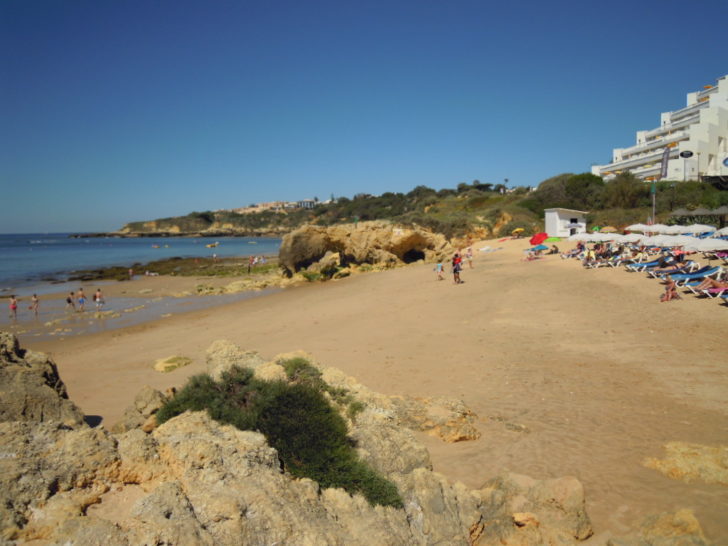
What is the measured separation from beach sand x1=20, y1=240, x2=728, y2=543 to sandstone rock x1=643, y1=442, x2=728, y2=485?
143 mm

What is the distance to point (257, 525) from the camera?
3.15 metres

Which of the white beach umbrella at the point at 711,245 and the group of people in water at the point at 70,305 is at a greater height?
the white beach umbrella at the point at 711,245

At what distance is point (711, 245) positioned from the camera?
52.2 ft

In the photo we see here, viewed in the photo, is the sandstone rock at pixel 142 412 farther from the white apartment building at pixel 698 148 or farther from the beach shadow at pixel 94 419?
the white apartment building at pixel 698 148

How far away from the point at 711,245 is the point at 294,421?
17295 millimetres

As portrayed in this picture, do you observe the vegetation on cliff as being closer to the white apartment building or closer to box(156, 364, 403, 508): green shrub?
the white apartment building

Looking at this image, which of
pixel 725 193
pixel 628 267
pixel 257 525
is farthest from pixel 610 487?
pixel 725 193

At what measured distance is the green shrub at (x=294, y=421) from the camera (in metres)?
4.03

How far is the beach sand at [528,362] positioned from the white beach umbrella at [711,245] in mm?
2087

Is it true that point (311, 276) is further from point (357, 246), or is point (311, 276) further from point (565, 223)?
point (565, 223)

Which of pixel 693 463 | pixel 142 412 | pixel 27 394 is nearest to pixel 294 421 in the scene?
pixel 142 412

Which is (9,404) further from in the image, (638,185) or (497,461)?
(638,185)

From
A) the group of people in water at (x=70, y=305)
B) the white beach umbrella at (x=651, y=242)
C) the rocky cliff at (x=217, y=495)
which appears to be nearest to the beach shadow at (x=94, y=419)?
the rocky cliff at (x=217, y=495)

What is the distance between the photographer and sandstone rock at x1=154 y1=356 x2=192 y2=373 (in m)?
10.8
